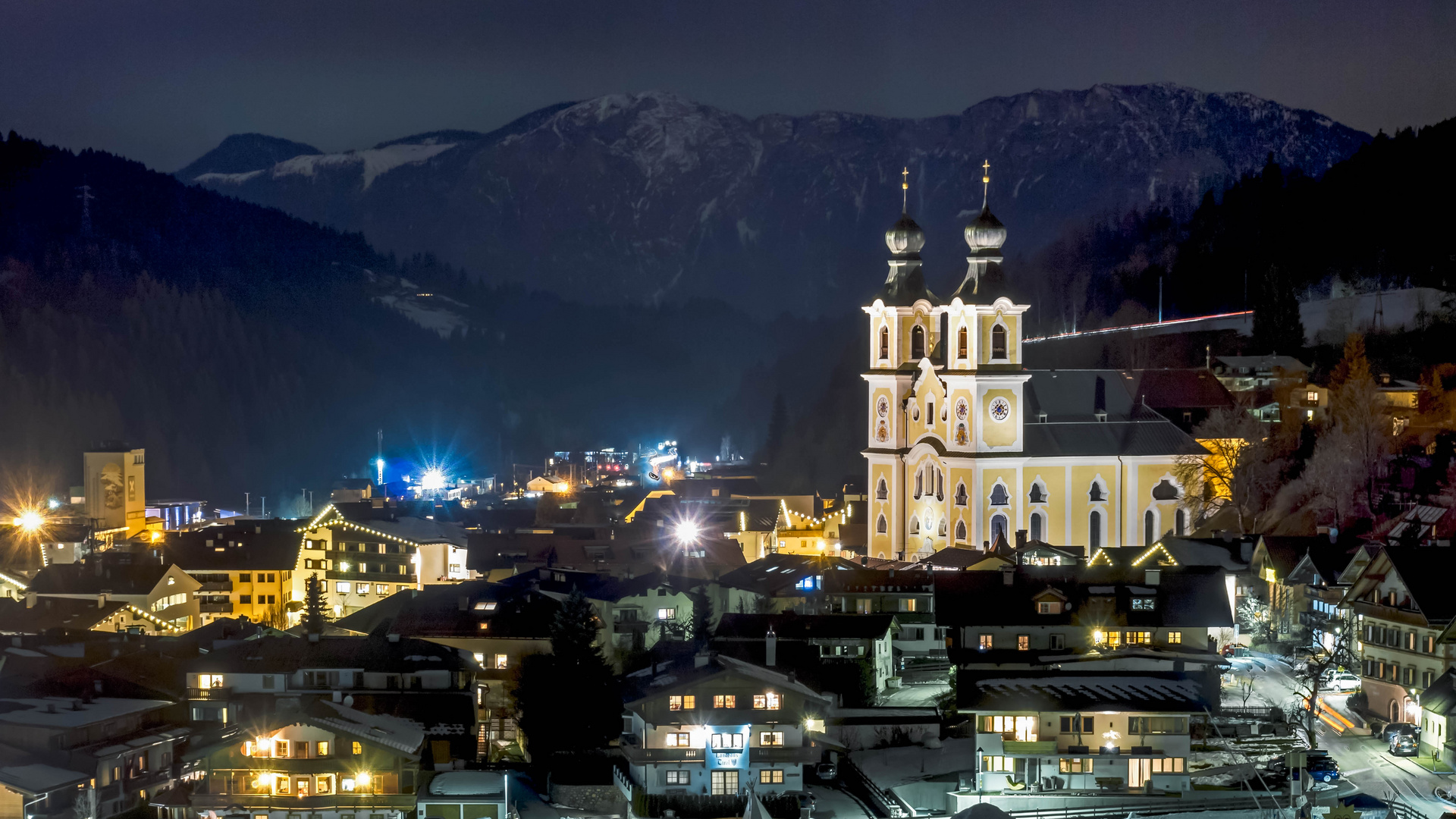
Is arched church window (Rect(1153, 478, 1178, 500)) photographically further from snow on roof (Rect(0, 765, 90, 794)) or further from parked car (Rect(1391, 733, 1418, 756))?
snow on roof (Rect(0, 765, 90, 794))

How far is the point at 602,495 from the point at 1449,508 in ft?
174

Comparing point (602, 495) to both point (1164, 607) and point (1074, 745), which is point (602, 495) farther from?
point (1074, 745)

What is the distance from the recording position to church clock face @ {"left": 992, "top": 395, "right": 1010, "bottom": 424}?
203 feet

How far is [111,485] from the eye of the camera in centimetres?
7875

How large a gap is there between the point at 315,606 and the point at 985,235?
2533 cm


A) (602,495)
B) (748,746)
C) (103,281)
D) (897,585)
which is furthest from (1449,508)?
(103,281)

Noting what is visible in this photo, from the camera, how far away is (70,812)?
3575 cm

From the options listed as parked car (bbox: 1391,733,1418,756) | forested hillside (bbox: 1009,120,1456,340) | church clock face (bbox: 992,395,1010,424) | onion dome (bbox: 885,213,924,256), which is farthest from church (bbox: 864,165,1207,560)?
parked car (bbox: 1391,733,1418,756)

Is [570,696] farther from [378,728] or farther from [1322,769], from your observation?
[1322,769]

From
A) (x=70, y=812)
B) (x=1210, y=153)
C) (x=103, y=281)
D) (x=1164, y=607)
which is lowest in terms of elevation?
(x=70, y=812)

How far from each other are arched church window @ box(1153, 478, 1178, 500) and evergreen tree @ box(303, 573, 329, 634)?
27070mm

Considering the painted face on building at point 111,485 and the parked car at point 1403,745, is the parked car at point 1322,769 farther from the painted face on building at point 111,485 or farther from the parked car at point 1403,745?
the painted face on building at point 111,485

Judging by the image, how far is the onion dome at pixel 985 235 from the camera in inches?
2477

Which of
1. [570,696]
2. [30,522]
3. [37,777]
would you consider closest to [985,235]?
[570,696]
